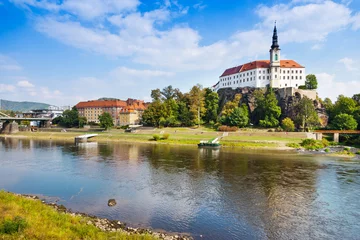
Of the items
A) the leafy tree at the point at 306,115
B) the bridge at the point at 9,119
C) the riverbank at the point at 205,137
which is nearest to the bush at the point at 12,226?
the riverbank at the point at 205,137

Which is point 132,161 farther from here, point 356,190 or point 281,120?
point 281,120

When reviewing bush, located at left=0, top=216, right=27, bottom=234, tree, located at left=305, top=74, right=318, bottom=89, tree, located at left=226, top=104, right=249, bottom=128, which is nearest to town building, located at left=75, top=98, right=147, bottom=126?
tree, located at left=226, top=104, right=249, bottom=128

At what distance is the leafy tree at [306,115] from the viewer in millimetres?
71125

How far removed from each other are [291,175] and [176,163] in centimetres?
1615

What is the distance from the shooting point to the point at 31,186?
25219 millimetres

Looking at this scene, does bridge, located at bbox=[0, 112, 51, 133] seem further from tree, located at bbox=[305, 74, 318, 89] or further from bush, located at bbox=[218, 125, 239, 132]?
tree, located at bbox=[305, 74, 318, 89]

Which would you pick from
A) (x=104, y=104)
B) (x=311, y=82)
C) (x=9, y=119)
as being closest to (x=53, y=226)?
(x=311, y=82)

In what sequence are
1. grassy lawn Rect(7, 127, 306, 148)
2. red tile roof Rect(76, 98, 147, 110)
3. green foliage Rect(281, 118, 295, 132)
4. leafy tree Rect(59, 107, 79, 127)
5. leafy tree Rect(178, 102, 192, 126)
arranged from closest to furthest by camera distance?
grassy lawn Rect(7, 127, 306, 148)
green foliage Rect(281, 118, 295, 132)
leafy tree Rect(178, 102, 192, 126)
leafy tree Rect(59, 107, 79, 127)
red tile roof Rect(76, 98, 147, 110)

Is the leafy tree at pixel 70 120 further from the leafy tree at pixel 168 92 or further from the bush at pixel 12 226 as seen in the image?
the bush at pixel 12 226

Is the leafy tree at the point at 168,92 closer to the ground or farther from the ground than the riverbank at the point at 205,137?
farther from the ground

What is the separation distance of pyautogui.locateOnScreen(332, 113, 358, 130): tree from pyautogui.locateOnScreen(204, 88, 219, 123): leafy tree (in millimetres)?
38130

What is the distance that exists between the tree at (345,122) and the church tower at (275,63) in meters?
26.3

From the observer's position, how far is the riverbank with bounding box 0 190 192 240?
12078mm

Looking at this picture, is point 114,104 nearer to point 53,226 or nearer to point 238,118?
point 238,118
